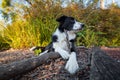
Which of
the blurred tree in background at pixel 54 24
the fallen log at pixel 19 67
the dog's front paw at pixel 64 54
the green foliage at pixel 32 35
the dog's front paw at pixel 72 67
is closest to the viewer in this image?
the fallen log at pixel 19 67

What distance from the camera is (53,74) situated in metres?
3.71

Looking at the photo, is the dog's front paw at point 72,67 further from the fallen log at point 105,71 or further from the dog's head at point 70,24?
the dog's head at point 70,24

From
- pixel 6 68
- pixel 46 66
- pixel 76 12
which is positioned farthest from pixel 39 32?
pixel 6 68

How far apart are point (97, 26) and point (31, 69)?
7.34 meters

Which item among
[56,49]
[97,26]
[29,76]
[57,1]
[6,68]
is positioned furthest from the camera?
[57,1]

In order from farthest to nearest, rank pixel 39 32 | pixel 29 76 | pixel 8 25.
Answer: pixel 8 25 → pixel 39 32 → pixel 29 76

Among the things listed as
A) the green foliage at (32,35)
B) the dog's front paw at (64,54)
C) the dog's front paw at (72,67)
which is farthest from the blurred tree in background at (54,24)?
the dog's front paw at (72,67)

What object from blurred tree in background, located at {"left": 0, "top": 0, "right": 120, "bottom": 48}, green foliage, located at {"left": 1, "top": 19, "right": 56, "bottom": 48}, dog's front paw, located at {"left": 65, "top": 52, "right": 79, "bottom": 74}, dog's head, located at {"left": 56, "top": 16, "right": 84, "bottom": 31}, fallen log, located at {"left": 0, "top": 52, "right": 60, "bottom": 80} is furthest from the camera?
blurred tree in background, located at {"left": 0, "top": 0, "right": 120, "bottom": 48}

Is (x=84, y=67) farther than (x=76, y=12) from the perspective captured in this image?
No

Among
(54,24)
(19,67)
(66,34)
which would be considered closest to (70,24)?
(66,34)

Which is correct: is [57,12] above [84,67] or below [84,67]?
above

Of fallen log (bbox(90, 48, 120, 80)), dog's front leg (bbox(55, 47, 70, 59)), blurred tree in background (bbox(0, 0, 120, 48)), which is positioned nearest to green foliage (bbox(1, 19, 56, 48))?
blurred tree in background (bbox(0, 0, 120, 48))

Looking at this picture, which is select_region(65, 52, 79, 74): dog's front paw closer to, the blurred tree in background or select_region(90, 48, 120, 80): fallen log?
select_region(90, 48, 120, 80): fallen log

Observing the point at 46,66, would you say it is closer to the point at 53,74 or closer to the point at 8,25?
the point at 53,74
